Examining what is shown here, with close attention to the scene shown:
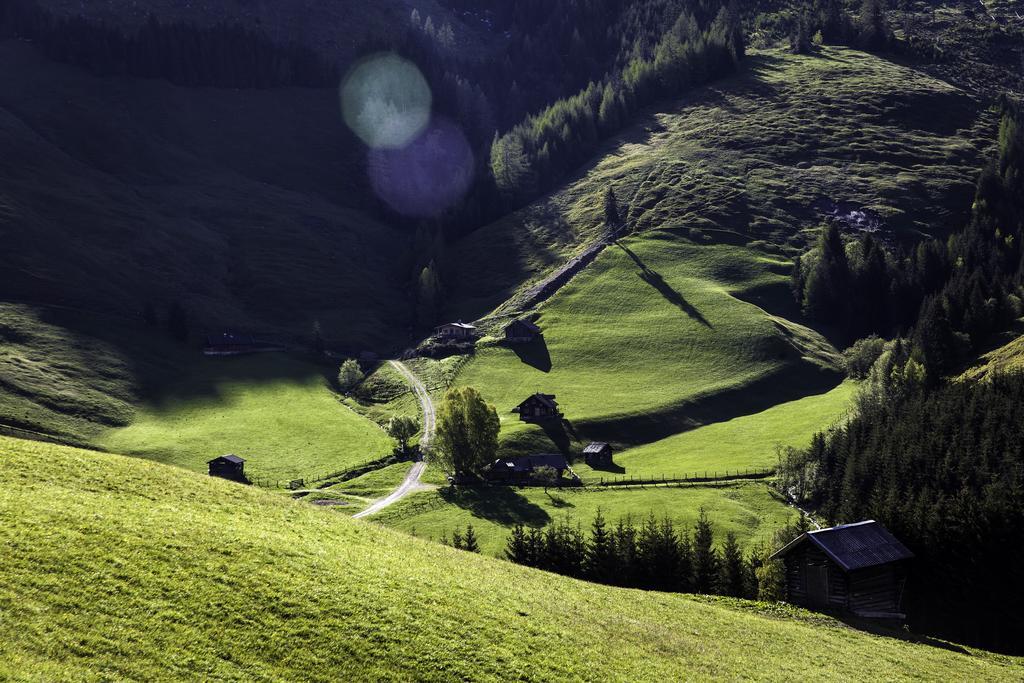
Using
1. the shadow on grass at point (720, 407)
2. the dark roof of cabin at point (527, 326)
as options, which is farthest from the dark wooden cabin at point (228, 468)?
the dark roof of cabin at point (527, 326)

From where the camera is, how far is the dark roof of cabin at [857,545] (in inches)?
2159

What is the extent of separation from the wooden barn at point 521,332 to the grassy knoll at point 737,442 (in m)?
49.6

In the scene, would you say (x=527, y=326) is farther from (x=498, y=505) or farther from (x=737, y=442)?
(x=498, y=505)

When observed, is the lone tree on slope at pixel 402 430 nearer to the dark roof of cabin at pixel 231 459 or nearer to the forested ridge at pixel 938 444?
the dark roof of cabin at pixel 231 459

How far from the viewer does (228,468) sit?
4690 inches

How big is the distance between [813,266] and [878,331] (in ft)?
59.8

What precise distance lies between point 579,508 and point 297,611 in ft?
236

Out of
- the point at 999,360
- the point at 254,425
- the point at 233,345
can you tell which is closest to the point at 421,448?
the point at 254,425

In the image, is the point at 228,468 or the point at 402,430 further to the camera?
the point at 402,430

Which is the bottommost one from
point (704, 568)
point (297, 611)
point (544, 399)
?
point (704, 568)

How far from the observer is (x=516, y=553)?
7219cm

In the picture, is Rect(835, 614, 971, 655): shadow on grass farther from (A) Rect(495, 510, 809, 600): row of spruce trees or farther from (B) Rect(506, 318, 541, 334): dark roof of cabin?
(B) Rect(506, 318, 541, 334): dark roof of cabin

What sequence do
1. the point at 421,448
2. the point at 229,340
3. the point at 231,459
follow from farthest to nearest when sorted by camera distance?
the point at 229,340, the point at 421,448, the point at 231,459

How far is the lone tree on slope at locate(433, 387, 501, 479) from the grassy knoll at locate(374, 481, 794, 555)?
17.4 ft
